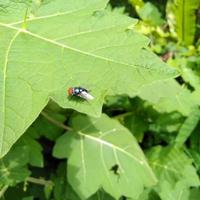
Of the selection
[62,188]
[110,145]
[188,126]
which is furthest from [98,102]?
[188,126]

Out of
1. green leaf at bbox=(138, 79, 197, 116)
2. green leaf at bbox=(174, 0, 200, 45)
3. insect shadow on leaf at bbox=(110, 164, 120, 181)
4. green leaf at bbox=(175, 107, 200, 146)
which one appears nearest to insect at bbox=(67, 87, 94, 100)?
insect shadow on leaf at bbox=(110, 164, 120, 181)

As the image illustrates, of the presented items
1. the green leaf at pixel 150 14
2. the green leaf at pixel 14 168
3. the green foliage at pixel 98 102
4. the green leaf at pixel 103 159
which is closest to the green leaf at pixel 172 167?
the green foliage at pixel 98 102

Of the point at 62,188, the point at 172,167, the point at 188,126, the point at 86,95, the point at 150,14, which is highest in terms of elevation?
the point at 86,95

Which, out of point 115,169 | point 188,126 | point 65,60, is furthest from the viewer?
point 188,126

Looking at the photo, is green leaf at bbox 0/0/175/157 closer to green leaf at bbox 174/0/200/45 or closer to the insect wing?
the insect wing

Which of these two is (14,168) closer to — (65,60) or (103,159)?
(103,159)

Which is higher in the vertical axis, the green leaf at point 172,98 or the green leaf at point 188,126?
the green leaf at point 172,98

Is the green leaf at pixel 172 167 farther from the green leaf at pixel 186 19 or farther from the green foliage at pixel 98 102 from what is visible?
the green leaf at pixel 186 19
